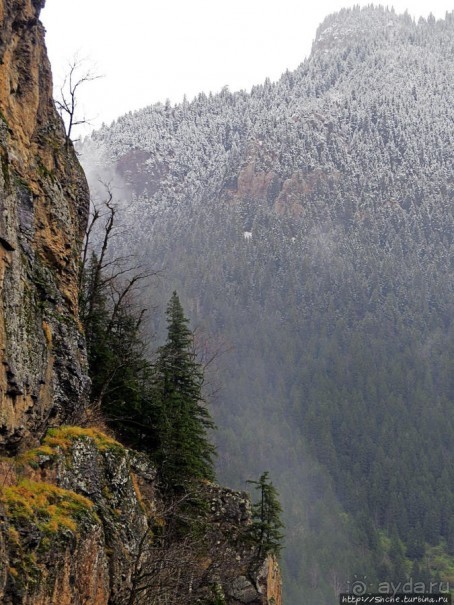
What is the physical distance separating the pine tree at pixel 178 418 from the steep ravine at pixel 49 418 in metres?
1.70

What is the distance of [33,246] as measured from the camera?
1906 cm

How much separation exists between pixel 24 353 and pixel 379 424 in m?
160

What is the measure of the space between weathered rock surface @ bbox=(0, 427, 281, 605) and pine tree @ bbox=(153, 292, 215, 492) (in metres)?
1.74

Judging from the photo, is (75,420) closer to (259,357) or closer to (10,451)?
(10,451)

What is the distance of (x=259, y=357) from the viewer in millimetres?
193250

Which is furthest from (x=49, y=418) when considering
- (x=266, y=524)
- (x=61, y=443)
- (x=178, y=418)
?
(x=266, y=524)

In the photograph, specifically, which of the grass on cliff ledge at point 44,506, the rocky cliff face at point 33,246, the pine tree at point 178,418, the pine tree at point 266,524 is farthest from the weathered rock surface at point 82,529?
the pine tree at point 266,524

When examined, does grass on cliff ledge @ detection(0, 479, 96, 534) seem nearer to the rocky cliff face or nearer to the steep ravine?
the steep ravine

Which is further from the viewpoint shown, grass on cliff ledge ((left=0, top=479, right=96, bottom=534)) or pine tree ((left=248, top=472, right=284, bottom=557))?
pine tree ((left=248, top=472, right=284, bottom=557))

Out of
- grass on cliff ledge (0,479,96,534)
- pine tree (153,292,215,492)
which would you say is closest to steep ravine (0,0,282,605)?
grass on cliff ledge (0,479,96,534)

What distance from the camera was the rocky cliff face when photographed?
15.4m

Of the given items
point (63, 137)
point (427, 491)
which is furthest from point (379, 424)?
point (63, 137)

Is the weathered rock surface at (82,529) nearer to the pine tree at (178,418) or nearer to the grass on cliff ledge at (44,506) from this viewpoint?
the grass on cliff ledge at (44,506)

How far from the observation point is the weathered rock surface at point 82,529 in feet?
44.9
